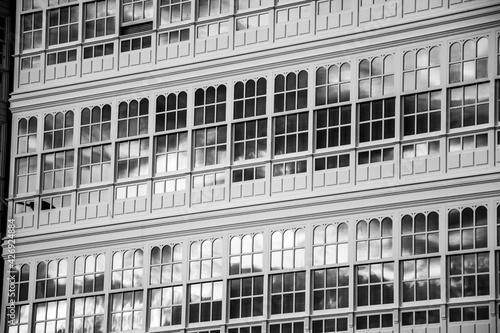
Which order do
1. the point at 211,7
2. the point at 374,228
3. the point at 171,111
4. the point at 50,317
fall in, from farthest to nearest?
the point at 50,317
the point at 211,7
the point at 171,111
the point at 374,228

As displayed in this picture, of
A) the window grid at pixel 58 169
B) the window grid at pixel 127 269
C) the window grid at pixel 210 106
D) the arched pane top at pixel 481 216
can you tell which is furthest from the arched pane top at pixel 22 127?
the arched pane top at pixel 481 216

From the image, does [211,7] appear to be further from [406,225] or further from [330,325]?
[330,325]

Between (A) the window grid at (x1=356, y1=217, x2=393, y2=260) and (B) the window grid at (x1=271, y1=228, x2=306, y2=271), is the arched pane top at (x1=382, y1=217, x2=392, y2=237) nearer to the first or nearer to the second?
(A) the window grid at (x1=356, y1=217, x2=393, y2=260)

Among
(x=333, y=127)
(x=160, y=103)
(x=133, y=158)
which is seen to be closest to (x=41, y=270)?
(x=133, y=158)

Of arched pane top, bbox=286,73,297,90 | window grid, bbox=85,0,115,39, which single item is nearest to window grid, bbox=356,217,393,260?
arched pane top, bbox=286,73,297,90

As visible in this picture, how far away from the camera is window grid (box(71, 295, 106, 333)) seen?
33844 mm

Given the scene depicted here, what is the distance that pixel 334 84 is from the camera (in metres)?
32.3

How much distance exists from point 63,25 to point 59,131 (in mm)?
2601

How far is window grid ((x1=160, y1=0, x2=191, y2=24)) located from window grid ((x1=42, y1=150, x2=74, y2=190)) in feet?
12.3

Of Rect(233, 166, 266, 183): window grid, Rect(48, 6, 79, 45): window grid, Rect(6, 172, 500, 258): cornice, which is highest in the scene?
Rect(48, 6, 79, 45): window grid

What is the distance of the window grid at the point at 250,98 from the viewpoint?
33.1 meters

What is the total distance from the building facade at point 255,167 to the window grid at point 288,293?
0.04 meters

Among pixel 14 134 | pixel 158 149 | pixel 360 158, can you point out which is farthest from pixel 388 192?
pixel 14 134

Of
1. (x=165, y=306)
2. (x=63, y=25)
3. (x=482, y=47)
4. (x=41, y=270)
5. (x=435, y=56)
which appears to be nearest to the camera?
(x=482, y=47)
